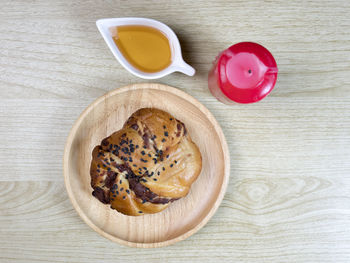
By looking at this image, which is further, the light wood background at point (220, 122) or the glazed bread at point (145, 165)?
the light wood background at point (220, 122)

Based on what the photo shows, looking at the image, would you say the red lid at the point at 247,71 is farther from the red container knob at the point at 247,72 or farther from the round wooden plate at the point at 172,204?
the round wooden plate at the point at 172,204

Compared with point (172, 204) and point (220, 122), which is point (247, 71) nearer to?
point (220, 122)

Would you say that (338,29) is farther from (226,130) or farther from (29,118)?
(29,118)

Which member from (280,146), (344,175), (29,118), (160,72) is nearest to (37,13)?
(29,118)

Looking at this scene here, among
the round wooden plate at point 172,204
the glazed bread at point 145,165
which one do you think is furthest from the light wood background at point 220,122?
the glazed bread at point 145,165

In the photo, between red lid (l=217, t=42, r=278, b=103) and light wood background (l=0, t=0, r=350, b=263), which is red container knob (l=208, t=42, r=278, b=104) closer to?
red lid (l=217, t=42, r=278, b=103)

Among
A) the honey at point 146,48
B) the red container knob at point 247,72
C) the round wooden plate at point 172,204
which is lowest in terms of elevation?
the round wooden plate at point 172,204

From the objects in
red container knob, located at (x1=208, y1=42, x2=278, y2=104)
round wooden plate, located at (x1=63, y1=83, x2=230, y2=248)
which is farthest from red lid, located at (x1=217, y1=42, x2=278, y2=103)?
round wooden plate, located at (x1=63, y1=83, x2=230, y2=248)
